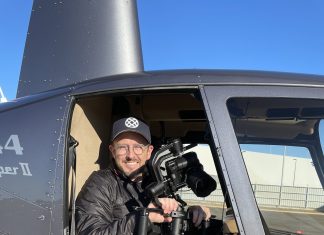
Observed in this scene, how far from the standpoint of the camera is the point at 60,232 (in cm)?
222

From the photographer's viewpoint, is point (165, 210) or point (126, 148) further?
point (126, 148)

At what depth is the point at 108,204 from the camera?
259 centimetres

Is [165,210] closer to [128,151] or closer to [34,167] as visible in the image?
[128,151]

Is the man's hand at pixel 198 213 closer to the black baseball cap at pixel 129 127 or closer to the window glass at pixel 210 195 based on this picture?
the window glass at pixel 210 195

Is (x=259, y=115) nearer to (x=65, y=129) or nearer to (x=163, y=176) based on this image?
(x=163, y=176)

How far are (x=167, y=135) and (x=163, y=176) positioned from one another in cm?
116

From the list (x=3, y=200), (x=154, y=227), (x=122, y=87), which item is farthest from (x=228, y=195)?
(x=3, y=200)

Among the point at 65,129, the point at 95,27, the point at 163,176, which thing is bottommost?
the point at 163,176

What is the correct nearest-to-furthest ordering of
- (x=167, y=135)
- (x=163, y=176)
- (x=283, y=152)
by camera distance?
(x=283, y=152), (x=163, y=176), (x=167, y=135)

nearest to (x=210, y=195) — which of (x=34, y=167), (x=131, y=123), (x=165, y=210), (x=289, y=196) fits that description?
(x=165, y=210)

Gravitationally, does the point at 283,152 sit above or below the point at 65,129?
below

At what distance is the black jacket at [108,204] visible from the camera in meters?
2.33

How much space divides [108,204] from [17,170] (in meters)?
0.54

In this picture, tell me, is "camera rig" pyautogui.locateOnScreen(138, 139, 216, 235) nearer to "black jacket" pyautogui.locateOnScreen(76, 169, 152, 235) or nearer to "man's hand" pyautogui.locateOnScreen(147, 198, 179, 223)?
"man's hand" pyautogui.locateOnScreen(147, 198, 179, 223)
